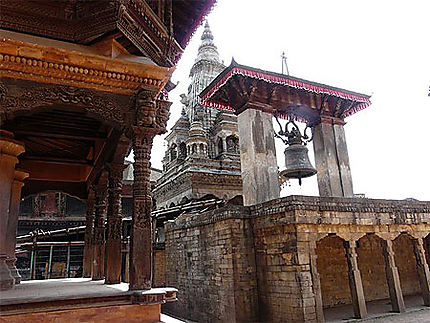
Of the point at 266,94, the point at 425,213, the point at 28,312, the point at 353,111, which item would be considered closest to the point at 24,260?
the point at 266,94

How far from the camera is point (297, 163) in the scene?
10680mm

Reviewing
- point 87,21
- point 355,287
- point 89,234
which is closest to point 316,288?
point 355,287

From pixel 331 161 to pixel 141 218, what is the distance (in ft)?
31.1

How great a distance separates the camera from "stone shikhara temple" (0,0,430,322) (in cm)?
438

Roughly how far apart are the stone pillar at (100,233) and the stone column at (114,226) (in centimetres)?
131

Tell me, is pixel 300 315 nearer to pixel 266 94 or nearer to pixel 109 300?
pixel 109 300

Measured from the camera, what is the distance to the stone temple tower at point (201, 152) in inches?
821

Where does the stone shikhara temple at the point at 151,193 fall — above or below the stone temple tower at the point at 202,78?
below

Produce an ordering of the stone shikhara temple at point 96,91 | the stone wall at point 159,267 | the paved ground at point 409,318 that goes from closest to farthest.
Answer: the stone shikhara temple at point 96,91
the paved ground at point 409,318
the stone wall at point 159,267

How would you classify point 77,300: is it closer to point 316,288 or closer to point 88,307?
point 88,307

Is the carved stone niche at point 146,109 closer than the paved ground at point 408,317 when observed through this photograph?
Yes

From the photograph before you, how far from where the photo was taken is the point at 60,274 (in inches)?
607

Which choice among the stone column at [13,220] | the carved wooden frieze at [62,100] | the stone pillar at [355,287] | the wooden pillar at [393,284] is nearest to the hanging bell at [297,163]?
the stone pillar at [355,287]

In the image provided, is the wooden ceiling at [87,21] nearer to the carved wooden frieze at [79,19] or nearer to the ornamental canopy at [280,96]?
the carved wooden frieze at [79,19]
